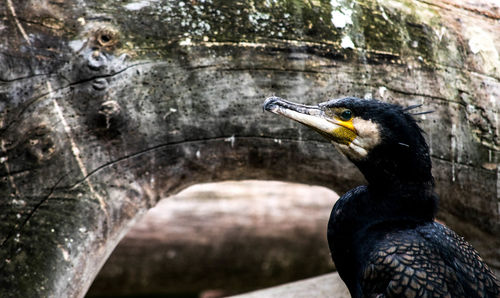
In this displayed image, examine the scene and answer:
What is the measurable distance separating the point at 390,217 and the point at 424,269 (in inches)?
10.1

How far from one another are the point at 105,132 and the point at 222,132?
0.55 m

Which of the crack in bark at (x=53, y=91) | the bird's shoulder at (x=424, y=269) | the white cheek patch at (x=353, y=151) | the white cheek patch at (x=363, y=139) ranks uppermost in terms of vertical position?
the white cheek patch at (x=363, y=139)

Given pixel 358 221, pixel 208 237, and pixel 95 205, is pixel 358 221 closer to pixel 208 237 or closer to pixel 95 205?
pixel 95 205

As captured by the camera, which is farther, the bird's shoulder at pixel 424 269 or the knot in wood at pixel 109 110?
the knot in wood at pixel 109 110

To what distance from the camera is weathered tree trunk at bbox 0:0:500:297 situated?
2684mm

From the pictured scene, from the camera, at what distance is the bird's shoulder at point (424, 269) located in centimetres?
228

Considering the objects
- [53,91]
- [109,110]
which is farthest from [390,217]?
[53,91]

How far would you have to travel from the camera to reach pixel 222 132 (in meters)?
2.99

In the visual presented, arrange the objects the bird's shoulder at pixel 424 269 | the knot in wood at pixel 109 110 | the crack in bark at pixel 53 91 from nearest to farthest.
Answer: the bird's shoulder at pixel 424 269 → the crack in bark at pixel 53 91 → the knot in wood at pixel 109 110

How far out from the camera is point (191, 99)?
2.91 meters

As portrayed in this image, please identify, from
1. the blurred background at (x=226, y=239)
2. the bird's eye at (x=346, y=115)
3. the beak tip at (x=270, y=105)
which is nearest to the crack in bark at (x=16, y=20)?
the beak tip at (x=270, y=105)

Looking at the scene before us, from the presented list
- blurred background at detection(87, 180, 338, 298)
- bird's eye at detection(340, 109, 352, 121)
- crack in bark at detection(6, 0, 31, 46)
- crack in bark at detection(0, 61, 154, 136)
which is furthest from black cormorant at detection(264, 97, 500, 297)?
blurred background at detection(87, 180, 338, 298)

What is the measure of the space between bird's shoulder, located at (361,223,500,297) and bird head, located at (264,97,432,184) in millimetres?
240

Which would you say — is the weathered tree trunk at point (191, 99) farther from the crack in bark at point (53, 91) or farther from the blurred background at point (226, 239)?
the blurred background at point (226, 239)
